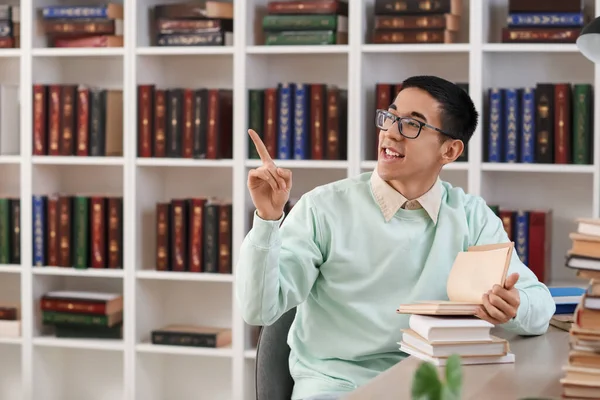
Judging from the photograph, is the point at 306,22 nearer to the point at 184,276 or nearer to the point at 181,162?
the point at 181,162

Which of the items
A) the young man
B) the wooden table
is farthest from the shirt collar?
the wooden table

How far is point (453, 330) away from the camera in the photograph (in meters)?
1.72

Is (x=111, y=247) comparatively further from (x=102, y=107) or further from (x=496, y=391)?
(x=496, y=391)

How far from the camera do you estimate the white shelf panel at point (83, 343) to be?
3883 mm

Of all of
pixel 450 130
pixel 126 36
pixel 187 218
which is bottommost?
pixel 187 218

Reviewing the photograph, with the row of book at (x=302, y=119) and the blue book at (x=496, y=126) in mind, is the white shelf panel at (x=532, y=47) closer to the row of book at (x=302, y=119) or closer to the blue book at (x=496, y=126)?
the blue book at (x=496, y=126)

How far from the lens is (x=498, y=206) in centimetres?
355

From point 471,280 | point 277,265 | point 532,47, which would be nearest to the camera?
point 471,280

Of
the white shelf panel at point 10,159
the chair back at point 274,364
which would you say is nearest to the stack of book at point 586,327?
the chair back at point 274,364

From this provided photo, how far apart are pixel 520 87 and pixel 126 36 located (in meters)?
1.46

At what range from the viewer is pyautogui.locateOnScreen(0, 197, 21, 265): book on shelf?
3953 mm

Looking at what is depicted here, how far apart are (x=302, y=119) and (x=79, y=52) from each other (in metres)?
0.89

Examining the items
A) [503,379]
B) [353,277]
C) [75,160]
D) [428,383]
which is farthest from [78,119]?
[428,383]

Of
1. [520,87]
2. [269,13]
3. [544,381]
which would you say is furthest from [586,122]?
[544,381]
